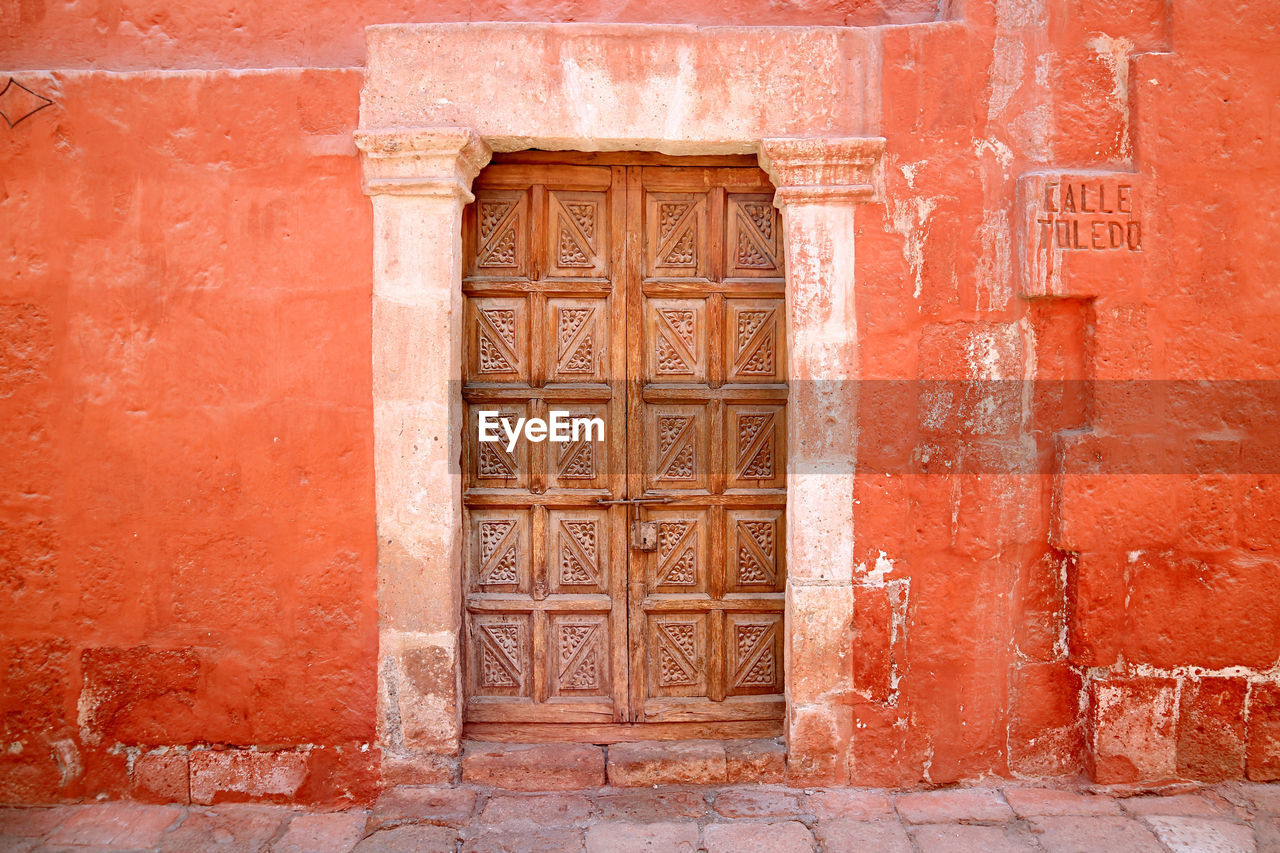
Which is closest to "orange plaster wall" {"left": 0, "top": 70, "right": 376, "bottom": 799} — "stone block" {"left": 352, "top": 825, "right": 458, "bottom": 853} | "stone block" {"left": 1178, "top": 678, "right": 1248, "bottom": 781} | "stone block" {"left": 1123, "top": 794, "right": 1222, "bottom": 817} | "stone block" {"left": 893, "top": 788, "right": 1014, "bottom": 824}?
"stone block" {"left": 352, "top": 825, "right": 458, "bottom": 853}

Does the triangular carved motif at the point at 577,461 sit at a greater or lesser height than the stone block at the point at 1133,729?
greater

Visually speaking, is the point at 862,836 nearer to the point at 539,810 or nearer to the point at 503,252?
the point at 539,810

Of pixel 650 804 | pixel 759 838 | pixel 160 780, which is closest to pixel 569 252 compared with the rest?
A: pixel 650 804

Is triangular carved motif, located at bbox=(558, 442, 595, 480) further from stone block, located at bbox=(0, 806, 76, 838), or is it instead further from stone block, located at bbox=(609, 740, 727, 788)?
stone block, located at bbox=(0, 806, 76, 838)

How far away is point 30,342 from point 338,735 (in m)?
1.82

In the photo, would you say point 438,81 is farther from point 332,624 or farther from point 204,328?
point 332,624

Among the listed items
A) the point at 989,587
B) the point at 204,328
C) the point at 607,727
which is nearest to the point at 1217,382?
the point at 989,587

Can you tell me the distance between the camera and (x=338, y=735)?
2957 mm

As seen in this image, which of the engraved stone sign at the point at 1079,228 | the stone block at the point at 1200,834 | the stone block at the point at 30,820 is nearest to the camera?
the stone block at the point at 1200,834

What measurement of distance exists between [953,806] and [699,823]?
919 mm

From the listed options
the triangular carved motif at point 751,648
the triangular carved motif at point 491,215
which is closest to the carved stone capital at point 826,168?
the triangular carved motif at point 491,215

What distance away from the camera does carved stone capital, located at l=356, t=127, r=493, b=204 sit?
284 cm

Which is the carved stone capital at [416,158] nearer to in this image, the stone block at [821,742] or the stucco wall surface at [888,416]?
the stucco wall surface at [888,416]

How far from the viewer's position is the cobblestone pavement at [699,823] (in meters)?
2.67
